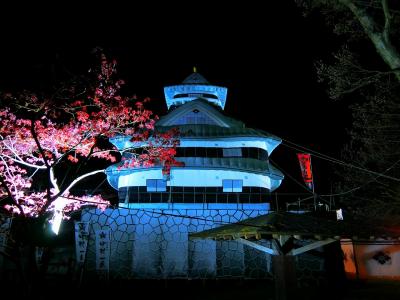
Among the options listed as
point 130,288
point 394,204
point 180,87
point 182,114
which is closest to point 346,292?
point 394,204

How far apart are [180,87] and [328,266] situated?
2038 cm

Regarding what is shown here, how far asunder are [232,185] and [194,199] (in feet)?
9.21

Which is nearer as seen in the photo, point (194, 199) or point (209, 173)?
point (194, 199)

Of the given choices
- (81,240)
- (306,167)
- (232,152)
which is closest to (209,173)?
(232,152)

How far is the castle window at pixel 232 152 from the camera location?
24.0m

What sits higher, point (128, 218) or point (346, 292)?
point (128, 218)

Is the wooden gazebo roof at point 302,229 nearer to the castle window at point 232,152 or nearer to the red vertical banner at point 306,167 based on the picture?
the red vertical banner at point 306,167

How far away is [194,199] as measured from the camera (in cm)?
2280

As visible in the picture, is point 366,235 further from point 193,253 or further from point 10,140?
point 10,140

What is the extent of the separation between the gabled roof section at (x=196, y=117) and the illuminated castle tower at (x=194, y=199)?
0.07 meters

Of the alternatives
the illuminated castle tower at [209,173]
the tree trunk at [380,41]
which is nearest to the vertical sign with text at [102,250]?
the illuminated castle tower at [209,173]

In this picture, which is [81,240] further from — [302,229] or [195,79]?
[195,79]

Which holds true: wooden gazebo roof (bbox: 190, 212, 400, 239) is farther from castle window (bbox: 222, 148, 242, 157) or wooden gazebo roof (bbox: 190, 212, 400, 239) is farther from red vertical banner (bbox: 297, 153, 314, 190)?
castle window (bbox: 222, 148, 242, 157)

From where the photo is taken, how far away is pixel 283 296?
9.34m
